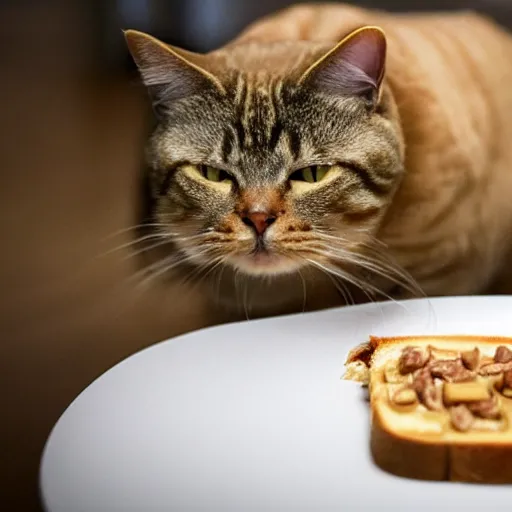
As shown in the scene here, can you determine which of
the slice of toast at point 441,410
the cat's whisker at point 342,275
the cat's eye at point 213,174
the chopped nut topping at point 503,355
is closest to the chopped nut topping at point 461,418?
the slice of toast at point 441,410

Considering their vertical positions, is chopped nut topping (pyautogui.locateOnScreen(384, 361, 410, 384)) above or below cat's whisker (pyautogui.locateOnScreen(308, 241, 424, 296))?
below

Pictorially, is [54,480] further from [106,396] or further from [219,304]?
[219,304]

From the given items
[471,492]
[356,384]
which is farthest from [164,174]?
[471,492]

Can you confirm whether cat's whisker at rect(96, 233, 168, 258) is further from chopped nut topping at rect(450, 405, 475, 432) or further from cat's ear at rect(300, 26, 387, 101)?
chopped nut topping at rect(450, 405, 475, 432)

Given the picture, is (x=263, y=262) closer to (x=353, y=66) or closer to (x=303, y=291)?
(x=303, y=291)

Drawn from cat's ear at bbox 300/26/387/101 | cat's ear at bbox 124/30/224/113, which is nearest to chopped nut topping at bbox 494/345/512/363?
cat's ear at bbox 300/26/387/101

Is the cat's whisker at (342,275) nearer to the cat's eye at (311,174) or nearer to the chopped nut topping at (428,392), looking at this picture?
the cat's eye at (311,174)
